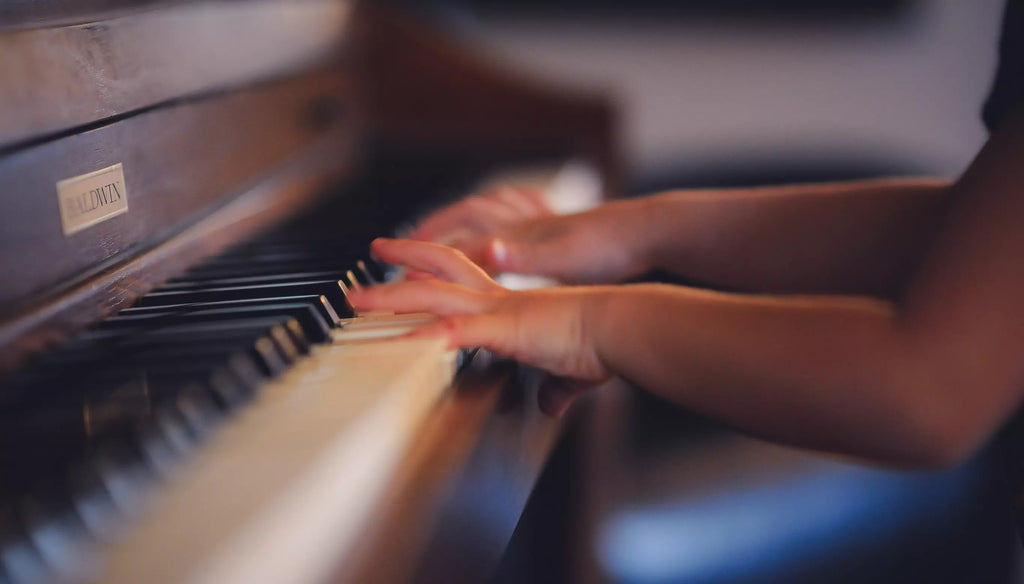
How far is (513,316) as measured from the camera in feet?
1.96

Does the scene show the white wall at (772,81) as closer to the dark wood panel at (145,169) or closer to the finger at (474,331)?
the dark wood panel at (145,169)

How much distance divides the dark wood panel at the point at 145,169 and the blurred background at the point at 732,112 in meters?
0.62

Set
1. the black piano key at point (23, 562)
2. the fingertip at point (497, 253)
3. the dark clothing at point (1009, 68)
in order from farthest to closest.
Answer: the fingertip at point (497, 253)
the dark clothing at point (1009, 68)
the black piano key at point (23, 562)

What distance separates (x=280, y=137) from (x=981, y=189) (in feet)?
2.22

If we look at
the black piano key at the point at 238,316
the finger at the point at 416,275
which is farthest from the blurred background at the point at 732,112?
the black piano key at the point at 238,316

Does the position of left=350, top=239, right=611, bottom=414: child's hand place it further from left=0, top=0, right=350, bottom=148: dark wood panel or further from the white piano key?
left=0, top=0, right=350, bottom=148: dark wood panel

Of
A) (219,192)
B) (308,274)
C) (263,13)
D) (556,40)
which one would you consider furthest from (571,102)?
(556,40)

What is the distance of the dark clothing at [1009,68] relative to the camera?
64cm

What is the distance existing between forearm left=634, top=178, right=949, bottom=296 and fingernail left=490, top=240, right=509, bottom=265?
0.13m

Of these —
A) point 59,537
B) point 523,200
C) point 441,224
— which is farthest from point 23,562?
point 523,200

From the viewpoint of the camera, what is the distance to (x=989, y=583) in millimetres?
1294

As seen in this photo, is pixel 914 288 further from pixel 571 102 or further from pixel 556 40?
pixel 556 40

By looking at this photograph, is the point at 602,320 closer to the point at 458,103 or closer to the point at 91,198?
the point at 91,198

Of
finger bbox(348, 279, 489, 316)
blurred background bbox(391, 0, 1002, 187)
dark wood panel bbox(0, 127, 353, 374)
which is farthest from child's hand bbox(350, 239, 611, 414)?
blurred background bbox(391, 0, 1002, 187)
